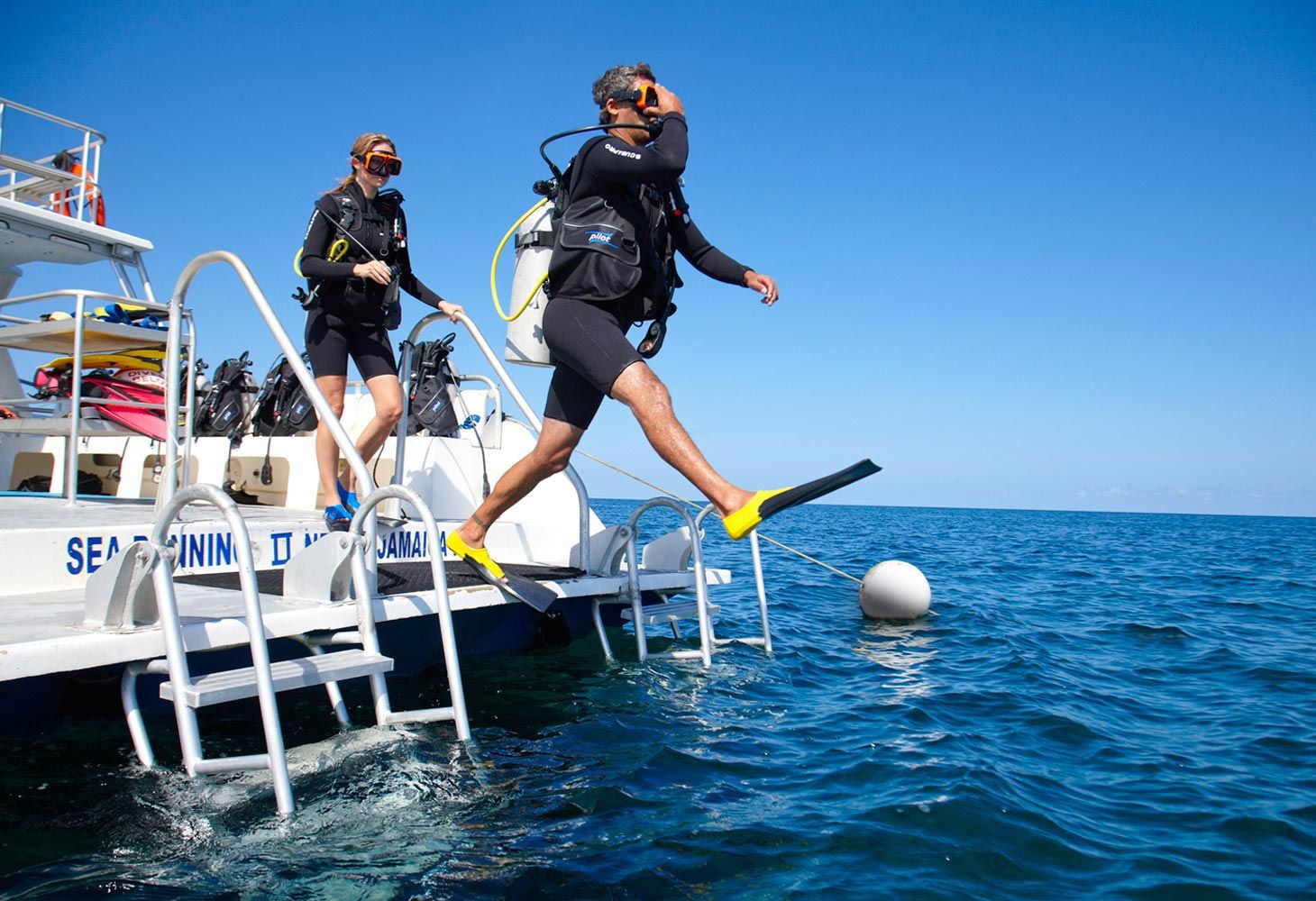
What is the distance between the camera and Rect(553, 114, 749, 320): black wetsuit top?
11.3ft

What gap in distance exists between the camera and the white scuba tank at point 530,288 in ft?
17.6

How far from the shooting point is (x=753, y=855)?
8.98ft

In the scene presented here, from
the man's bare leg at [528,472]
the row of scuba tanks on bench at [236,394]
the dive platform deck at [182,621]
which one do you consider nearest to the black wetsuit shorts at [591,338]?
the man's bare leg at [528,472]

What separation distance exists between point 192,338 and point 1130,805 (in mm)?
4786

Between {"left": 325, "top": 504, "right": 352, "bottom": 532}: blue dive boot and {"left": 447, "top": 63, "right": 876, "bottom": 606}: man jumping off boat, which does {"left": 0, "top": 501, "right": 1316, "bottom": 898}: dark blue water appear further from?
{"left": 447, "top": 63, "right": 876, "bottom": 606}: man jumping off boat

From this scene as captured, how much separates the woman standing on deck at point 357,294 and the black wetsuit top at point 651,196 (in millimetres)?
1323

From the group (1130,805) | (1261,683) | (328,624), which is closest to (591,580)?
(328,624)

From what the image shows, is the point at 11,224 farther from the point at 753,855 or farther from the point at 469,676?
the point at 753,855

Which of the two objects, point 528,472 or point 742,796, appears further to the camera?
point 528,472

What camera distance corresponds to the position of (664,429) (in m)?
3.37

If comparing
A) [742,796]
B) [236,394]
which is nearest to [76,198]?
[236,394]

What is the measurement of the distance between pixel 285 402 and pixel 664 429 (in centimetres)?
586

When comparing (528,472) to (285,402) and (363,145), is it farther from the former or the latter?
(285,402)

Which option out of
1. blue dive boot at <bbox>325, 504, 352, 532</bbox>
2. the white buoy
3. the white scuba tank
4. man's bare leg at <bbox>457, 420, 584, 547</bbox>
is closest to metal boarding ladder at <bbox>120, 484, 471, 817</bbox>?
man's bare leg at <bbox>457, 420, 584, 547</bbox>
